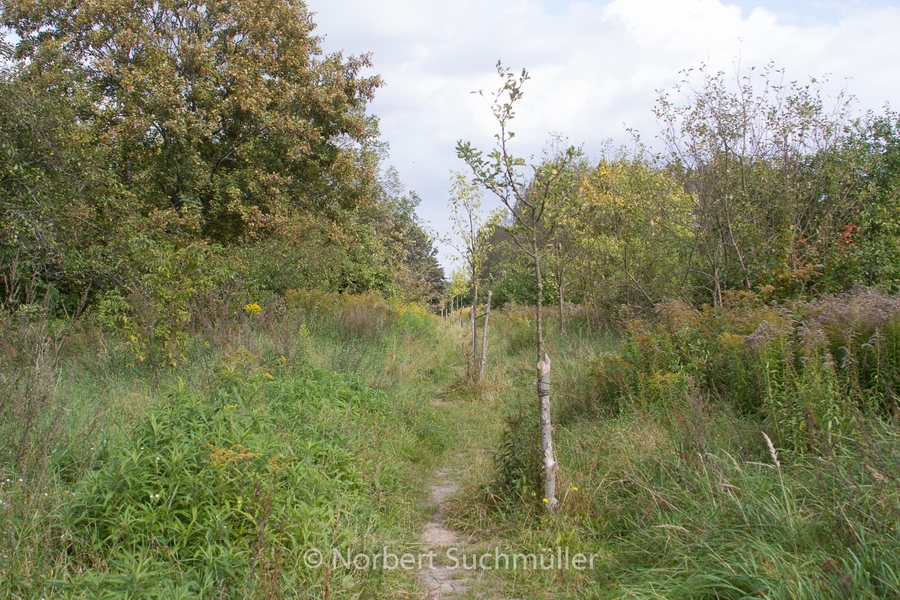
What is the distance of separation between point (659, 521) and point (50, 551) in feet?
11.2

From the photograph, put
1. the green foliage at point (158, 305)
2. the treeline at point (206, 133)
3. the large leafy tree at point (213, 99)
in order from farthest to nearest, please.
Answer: the large leafy tree at point (213, 99), the treeline at point (206, 133), the green foliage at point (158, 305)

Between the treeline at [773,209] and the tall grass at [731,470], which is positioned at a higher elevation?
the treeline at [773,209]

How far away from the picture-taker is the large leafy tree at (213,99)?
44.0ft

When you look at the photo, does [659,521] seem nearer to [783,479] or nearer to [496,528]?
[783,479]

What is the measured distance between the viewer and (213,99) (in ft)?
47.3

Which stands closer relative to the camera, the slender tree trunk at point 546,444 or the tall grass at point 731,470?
the tall grass at point 731,470

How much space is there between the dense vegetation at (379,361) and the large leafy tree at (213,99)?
0.30ft

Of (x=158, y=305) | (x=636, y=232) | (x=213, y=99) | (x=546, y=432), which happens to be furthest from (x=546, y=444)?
(x=213, y=99)

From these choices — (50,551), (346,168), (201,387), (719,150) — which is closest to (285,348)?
(201,387)

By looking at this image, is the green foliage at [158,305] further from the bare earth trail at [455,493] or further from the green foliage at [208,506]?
the bare earth trail at [455,493]

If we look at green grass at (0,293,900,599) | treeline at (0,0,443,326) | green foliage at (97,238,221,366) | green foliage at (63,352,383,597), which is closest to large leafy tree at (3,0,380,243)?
treeline at (0,0,443,326)

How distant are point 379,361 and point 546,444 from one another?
565cm

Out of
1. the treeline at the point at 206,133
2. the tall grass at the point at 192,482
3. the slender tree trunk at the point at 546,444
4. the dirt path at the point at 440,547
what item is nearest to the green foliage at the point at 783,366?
the slender tree trunk at the point at 546,444

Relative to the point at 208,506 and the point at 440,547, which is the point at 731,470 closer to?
the point at 440,547
